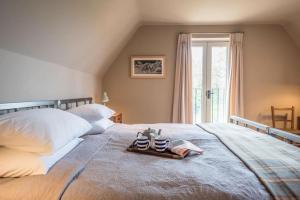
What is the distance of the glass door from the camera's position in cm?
428

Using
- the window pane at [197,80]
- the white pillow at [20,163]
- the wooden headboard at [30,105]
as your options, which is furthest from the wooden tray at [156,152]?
the window pane at [197,80]

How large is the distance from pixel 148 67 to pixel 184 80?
72cm

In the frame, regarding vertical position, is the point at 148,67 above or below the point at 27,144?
above

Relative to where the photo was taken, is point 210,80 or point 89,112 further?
point 210,80

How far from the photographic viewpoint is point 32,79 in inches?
72.4

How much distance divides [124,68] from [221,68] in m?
1.86

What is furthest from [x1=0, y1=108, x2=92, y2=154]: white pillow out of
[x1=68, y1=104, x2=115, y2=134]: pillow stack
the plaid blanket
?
the plaid blanket

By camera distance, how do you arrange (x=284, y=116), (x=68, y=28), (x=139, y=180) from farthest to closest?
(x=284, y=116), (x=68, y=28), (x=139, y=180)

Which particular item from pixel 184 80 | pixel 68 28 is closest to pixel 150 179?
pixel 68 28

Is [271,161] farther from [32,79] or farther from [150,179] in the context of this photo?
[32,79]

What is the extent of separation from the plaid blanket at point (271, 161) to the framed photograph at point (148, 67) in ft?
8.11

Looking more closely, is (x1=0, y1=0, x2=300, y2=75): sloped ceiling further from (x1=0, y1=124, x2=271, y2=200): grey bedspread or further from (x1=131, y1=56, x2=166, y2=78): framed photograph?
(x1=0, y1=124, x2=271, y2=200): grey bedspread

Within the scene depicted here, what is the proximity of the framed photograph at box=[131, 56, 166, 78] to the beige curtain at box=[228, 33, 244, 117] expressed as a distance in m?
1.26

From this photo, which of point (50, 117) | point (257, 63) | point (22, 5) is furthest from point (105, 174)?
point (257, 63)
